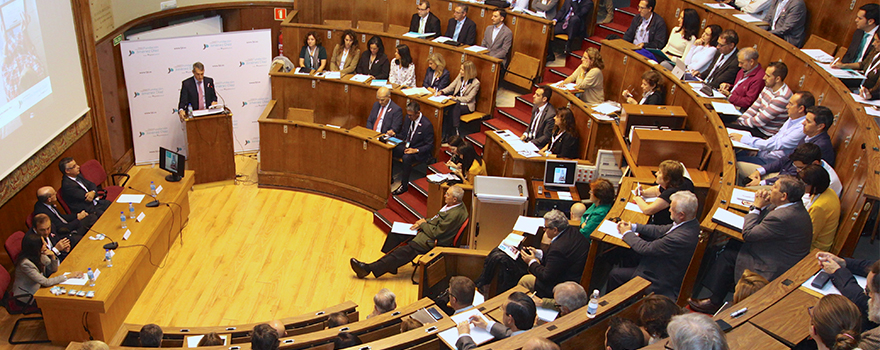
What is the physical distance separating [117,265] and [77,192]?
1.20 meters

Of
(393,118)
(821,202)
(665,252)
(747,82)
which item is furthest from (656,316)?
(393,118)

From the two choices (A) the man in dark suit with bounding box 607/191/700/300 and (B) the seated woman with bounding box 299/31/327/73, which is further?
(B) the seated woman with bounding box 299/31/327/73

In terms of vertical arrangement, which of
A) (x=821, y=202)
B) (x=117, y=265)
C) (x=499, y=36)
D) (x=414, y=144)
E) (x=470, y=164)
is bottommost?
(x=117, y=265)

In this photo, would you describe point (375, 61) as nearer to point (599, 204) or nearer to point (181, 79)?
point (181, 79)

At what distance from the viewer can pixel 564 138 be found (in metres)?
5.75

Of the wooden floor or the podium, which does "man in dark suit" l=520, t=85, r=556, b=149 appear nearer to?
the wooden floor

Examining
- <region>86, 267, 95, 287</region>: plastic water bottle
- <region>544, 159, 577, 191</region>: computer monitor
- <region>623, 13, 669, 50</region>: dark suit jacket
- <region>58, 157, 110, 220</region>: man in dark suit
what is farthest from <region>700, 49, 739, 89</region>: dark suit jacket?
<region>58, 157, 110, 220</region>: man in dark suit

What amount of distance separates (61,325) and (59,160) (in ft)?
6.33

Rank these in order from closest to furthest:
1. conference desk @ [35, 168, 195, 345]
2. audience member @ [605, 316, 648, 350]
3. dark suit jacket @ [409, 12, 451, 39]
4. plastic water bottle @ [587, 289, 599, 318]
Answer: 1. audience member @ [605, 316, 648, 350]
2. plastic water bottle @ [587, 289, 599, 318]
3. conference desk @ [35, 168, 195, 345]
4. dark suit jacket @ [409, 12, 451, 39]

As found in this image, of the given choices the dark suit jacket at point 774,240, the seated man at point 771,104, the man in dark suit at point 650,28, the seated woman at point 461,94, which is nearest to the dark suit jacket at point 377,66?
the seated woman at point 461,94

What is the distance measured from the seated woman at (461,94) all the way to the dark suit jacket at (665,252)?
3.43m

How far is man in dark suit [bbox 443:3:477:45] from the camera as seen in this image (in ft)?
26.2

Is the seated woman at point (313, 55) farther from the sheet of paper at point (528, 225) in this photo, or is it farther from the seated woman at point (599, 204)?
the seated woman at point (599, 204)

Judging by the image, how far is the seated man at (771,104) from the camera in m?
4.99
